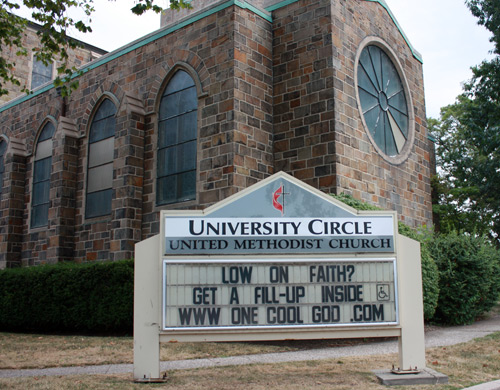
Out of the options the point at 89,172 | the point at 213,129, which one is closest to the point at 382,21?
the point at 213,129

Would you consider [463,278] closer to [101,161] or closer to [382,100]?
[382,100]

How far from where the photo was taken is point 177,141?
49.7ft

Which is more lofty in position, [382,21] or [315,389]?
[382,21]

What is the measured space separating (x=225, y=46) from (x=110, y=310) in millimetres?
6894

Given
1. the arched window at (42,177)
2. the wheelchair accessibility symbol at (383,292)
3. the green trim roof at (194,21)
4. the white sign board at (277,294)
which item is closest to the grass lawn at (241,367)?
the white sign board at (277,294)

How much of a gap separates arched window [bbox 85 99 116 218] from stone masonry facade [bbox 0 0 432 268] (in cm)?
24

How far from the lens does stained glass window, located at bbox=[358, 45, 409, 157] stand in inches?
618

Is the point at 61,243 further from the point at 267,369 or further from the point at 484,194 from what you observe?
the point at 484,194

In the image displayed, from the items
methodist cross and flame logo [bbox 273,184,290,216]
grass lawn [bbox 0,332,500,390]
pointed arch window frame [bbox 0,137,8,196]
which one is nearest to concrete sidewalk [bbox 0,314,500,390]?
grass lawn [bbox 0,332,500,390]

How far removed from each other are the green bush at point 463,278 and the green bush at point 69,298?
7.21 m

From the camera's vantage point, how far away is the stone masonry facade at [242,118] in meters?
13.8

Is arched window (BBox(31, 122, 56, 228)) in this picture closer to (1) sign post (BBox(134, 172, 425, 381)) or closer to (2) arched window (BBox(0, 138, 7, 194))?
(2) arched window (BBox(0, 138, 7, 194))

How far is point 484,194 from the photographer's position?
82.6 feet

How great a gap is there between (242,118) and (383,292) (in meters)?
7.60
